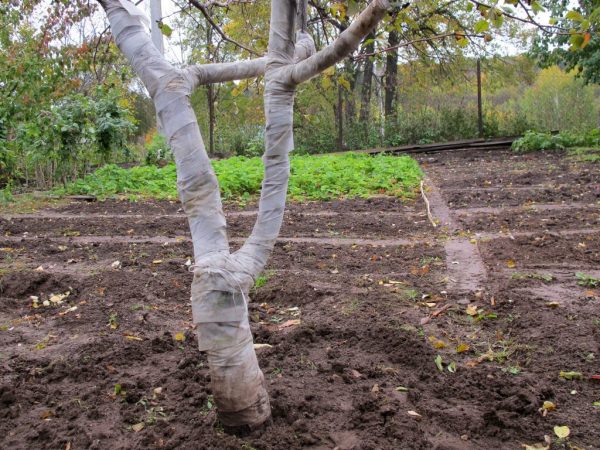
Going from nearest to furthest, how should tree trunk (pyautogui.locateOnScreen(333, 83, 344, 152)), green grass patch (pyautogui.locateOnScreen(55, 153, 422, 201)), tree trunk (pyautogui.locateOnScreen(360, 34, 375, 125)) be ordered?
green grass patch (pyautogui.locateOnScreen(55, 153, 422, 201)) → tree trunk (pyautogui.locateOnScreen(333, 83, 344, 152)) → tree trunk (pyautogui.locateOnScreen(360, 34, 375, 125))

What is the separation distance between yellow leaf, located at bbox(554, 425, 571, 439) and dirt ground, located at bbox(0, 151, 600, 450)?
23 mm

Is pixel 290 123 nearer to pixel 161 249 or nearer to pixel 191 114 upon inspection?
pixel 191 114

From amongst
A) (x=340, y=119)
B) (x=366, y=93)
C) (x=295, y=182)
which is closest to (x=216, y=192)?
(x=295, y=182)

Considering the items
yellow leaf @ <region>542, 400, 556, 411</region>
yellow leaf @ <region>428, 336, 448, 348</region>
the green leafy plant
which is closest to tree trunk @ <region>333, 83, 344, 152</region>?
the green leafy plant

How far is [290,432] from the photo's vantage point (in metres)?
2.26

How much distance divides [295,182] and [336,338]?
694cm

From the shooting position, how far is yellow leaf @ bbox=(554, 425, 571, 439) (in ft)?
7.50

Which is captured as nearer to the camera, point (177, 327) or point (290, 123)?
point (290, 123)

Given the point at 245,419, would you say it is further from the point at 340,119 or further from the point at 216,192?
the point at 340,119

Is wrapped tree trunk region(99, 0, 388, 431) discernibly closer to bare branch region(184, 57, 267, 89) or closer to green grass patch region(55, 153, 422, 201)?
bare branch region(184, 57, 267, 89)

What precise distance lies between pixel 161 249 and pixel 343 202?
3.54 m

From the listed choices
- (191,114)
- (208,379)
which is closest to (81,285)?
(208,379)

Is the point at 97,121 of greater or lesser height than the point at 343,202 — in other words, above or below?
→ above

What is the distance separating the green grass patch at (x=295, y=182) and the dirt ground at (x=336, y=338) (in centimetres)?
280
